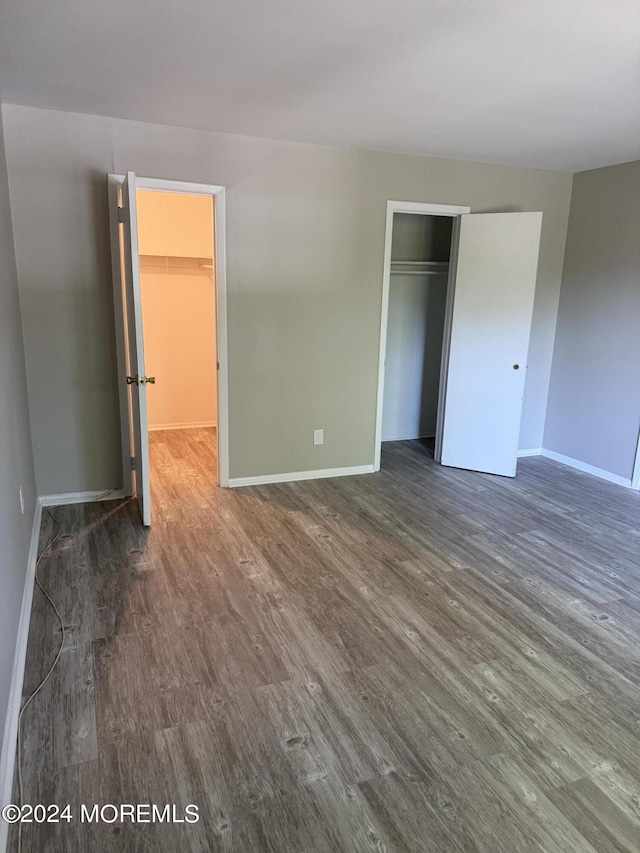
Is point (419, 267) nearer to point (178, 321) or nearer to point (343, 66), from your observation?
point (178, 321)

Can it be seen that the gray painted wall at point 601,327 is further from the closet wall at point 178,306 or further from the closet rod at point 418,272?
the closet wall at point 178,306

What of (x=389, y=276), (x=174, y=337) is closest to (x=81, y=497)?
(x=174, y=337)

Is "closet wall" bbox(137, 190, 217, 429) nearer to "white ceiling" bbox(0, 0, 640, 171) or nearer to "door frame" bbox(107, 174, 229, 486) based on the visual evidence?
"door frame" bbox(107, 174, 229, 486)

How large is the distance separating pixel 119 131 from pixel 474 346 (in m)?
3.01

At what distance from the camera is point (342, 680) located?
2.18 meters

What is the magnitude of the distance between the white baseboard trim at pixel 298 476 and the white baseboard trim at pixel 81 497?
2.71 feet

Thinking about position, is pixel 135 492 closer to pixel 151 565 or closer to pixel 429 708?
pixel 151 565

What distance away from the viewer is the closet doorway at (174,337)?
11.5ft

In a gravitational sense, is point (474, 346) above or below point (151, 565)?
above

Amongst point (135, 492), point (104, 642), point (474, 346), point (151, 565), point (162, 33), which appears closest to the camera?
point (162, 33)

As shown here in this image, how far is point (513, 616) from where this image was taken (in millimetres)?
2652

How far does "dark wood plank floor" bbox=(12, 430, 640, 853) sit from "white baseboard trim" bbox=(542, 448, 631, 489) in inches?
35.9

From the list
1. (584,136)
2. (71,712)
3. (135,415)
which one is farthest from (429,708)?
(584,136)

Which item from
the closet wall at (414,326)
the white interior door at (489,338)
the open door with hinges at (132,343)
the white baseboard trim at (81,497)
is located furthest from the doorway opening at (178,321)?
the white interior door at (489,338)
